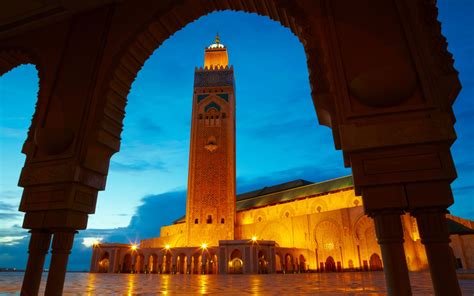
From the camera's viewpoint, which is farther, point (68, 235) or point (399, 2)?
point (68, 235)

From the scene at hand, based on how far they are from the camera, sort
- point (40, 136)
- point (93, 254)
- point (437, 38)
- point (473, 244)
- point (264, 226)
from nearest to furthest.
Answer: point (437, 38) < point (40, 136) < point (473, 244) < point (93, 254) < point (264, 226)

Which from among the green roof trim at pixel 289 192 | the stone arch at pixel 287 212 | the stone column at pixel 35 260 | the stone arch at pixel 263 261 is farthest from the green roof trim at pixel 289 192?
the stone column at pixel 35 260

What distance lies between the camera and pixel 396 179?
186 cm

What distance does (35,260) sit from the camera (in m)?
2.63

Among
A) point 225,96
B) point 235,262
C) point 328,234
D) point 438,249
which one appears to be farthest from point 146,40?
point 225,96

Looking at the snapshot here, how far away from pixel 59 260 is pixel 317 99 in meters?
2.62

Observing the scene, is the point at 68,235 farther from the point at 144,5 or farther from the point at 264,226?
the point at 264,226

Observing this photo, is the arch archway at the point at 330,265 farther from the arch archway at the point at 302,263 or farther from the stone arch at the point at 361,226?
the stone arch at the point at 361,226

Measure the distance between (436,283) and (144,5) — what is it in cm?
356

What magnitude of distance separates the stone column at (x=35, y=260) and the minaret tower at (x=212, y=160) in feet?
69.2

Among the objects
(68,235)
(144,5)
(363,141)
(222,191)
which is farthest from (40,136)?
(222,191)

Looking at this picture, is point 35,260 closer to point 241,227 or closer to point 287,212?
point 287,212

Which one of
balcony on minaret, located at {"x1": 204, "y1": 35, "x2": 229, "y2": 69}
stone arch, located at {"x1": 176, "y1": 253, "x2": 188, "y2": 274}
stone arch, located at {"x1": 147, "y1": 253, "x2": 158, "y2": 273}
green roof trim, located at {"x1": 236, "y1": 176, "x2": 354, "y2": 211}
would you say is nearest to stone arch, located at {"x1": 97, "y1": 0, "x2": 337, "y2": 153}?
stone arch, located at {"x1": 176, "y1": 253, "x2": 188, "y2": 274}

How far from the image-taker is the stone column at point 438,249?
1660 millimetres
